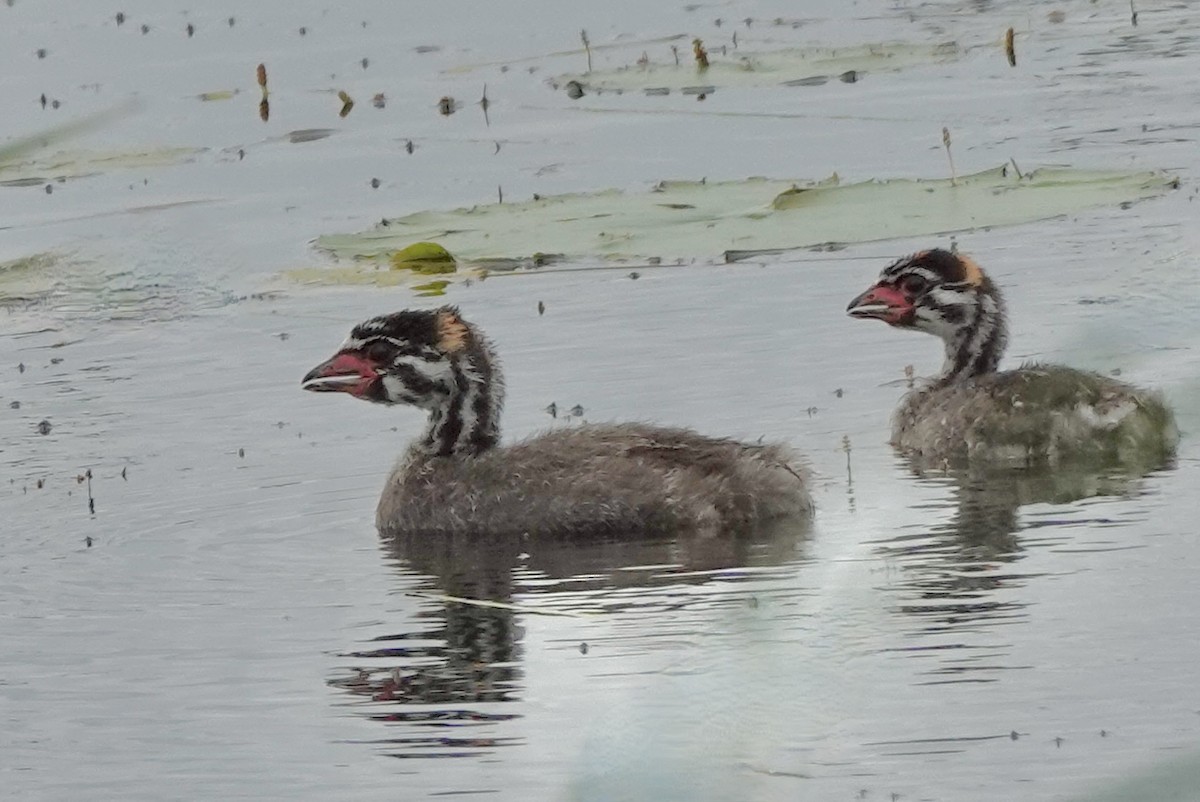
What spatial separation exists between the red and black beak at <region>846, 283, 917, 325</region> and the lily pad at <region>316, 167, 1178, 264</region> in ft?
7.27

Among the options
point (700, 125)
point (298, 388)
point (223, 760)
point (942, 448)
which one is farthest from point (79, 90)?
point (223, 760)

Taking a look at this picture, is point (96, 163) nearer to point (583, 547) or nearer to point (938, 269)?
point (938, 269)

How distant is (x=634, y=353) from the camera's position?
13180 mm

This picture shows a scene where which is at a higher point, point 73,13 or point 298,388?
point 73,13

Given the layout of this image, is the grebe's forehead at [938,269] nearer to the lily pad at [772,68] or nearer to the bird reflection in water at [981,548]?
the bird reflection in water at [981,548]

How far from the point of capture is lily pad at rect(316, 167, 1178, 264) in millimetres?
14867

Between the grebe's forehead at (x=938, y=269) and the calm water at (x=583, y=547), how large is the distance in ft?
1.87

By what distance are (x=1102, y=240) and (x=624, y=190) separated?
3.48 metres

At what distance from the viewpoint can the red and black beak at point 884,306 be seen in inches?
484

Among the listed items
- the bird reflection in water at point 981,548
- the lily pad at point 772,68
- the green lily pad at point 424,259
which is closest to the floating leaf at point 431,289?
the green lily pad at point 424,259

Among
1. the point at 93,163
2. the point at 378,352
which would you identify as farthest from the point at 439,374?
the point at 93,163

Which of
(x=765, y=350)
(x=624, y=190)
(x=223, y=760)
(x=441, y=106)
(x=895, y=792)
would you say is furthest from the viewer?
(x=441, y=106)

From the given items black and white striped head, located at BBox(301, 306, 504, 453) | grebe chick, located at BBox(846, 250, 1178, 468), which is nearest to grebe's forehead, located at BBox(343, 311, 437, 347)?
black and white striped head, located at BBox(301, 306, 504, 453)

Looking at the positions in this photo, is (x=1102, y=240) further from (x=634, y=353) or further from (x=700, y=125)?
(x=700, y=125)
